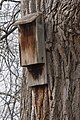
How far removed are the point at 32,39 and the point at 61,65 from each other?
0.17 meters

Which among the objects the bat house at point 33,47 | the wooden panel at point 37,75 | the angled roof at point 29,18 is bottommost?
the wooden panel at point 37,75

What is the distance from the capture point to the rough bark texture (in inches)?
57.6

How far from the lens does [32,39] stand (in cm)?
153

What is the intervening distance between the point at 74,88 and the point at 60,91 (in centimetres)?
6

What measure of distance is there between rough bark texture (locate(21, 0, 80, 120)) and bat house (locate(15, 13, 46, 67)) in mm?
29

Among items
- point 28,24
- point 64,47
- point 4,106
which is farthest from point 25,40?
point 4,106

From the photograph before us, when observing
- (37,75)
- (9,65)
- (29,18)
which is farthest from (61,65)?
(9,65)

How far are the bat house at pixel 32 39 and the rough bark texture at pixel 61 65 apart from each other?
3cm

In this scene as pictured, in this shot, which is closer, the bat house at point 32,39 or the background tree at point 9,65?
the bat house at point 32,39

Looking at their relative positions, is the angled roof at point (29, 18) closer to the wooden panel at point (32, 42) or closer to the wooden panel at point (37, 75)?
the wooden panel at point (32, 42)

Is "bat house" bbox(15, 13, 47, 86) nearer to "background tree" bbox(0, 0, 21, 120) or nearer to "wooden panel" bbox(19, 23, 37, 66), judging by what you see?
"wooden panel" bbox(19, 23, 37, 66)

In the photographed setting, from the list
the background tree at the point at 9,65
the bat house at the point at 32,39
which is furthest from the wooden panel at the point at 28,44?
the background tree at the point at 9,65

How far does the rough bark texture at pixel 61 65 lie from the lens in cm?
146

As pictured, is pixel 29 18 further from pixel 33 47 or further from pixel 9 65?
pixel 9 65
